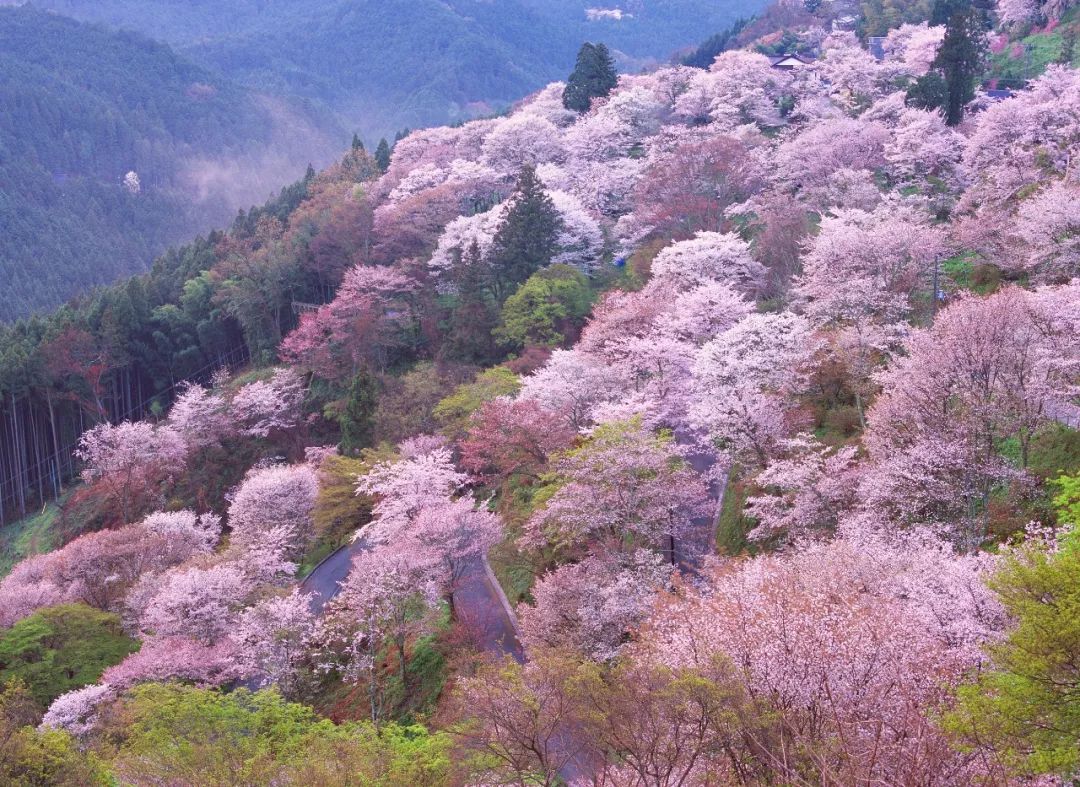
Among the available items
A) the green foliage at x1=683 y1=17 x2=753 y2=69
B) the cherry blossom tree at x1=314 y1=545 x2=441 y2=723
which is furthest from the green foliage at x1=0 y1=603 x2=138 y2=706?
the green foliage at x1=683 y1=17 x2=753 y2=69

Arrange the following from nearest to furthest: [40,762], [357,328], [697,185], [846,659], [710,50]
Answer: [846,659], [40,762], [697,185], [357,328], [710,50]

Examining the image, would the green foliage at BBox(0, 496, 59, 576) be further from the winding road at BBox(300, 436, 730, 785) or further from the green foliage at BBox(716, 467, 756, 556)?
the green foliage at BBox(716, 467, 756, 556)

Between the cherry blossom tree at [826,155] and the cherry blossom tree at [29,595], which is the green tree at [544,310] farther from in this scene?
the cherry blossom tree at [29,595]

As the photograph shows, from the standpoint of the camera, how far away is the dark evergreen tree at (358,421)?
42.6 metres

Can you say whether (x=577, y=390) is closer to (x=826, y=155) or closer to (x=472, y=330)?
(x=472, y=330)

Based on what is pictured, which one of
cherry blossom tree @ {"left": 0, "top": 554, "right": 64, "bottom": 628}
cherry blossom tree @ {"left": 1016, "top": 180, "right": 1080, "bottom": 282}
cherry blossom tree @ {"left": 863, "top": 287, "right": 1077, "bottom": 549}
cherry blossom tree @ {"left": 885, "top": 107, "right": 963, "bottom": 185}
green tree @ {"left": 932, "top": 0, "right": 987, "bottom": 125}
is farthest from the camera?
green tree @ {"left": 932, "top": 0, "right": 987, "bottom": 125}

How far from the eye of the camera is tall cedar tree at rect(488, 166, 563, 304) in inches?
1977

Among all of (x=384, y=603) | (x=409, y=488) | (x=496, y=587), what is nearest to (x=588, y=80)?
(x=409, y=488)

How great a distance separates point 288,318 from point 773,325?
4712 centimetres

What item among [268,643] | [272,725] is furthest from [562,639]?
[268,643]

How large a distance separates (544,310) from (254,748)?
1204 inches

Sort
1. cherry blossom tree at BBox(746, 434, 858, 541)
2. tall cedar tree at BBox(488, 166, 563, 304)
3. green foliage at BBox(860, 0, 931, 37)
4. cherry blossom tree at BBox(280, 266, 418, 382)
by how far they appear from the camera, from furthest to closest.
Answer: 1. green foliage at BBox(860, 0, 931, 37)
2. tall cedar tree at BBox(488, 166, 563, 304)
3. cherry blossom tree at BBox(280, 266, 418, 382)
4. cherry blossom tree at BBox(746, 434, 858, 541)

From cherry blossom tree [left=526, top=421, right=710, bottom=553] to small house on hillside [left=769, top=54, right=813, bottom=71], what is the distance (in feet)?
185

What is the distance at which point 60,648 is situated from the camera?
29125mm
